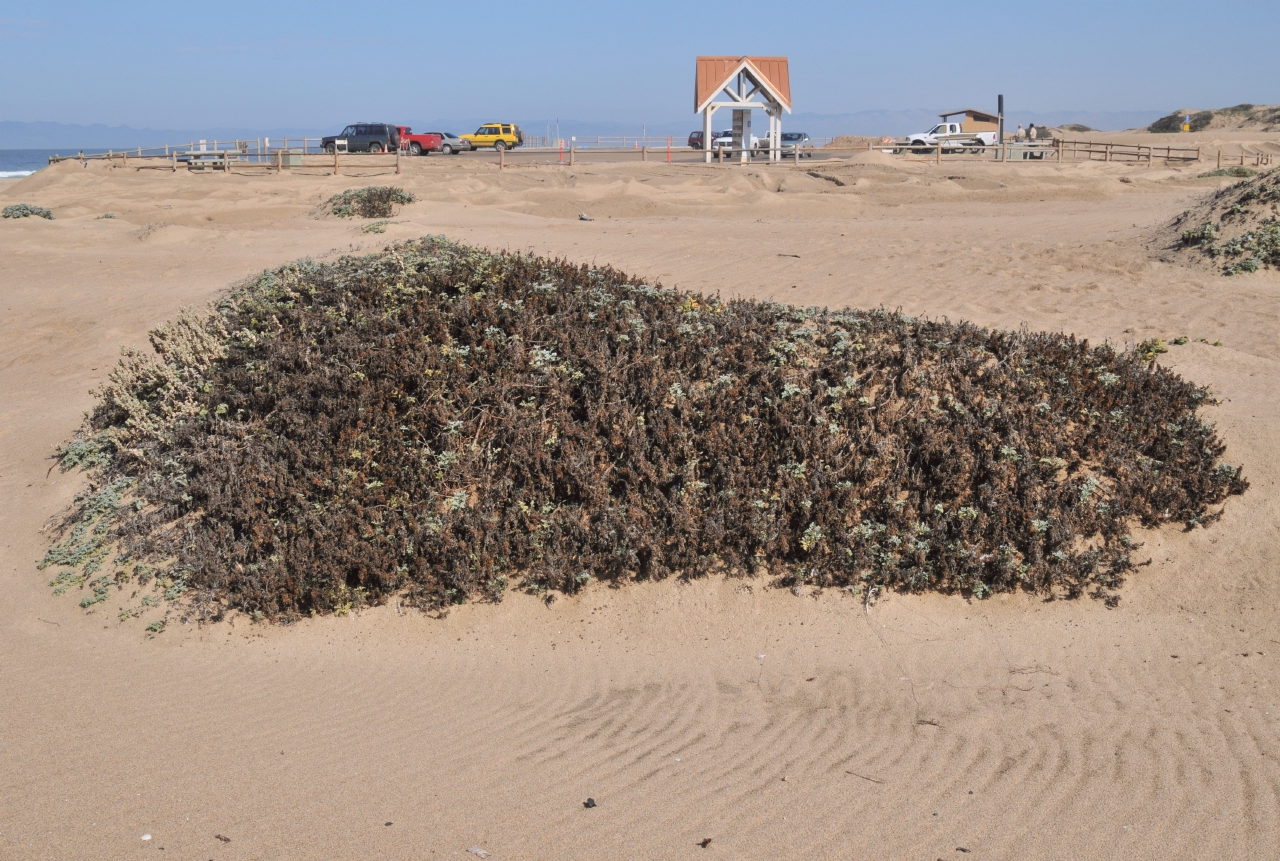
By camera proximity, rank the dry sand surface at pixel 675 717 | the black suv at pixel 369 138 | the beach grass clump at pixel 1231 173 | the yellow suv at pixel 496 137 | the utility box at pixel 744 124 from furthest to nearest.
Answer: the yellow suv at pixel 496 137, the black suv at pixel 369 138, the utility box at pixel 744 124, the beach grass clump at pixel 1231 173, the dry sand surface at pixel 675 717

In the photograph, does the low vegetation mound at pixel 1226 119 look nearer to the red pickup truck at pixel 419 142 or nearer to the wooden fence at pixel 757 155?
the wooden fence at pixel 757 155

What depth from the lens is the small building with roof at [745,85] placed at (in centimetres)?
3544

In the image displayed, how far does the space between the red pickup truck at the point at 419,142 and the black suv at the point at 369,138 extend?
2.20 feet

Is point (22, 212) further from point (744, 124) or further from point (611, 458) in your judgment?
point (744, 124)

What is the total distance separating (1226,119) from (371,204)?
7575 centimetres

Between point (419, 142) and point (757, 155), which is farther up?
point (419, 142)

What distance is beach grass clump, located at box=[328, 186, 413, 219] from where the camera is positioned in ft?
54.6

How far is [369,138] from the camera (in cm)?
4169

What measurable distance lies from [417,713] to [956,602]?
3.05 metres

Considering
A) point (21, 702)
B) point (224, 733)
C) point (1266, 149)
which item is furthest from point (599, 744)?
point (1266, 149)

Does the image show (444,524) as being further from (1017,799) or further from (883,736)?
(1017,799)

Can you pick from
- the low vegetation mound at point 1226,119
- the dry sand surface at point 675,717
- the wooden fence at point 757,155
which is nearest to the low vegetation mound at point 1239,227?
the dry sand surface at point 675,717

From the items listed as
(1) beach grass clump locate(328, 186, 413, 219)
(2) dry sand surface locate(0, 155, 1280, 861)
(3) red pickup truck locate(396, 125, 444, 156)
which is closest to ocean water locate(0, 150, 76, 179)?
(3) red pickup truck locate(396, 125, 444, 156)

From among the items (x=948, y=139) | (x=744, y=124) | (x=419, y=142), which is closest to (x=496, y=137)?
(x=419, y=142)
